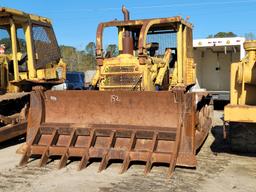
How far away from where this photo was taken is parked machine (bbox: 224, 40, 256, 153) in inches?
229

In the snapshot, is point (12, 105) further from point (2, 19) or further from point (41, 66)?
point (2, 19)

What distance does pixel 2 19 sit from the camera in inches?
348

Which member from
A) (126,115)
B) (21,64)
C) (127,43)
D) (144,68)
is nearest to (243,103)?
(126,115)

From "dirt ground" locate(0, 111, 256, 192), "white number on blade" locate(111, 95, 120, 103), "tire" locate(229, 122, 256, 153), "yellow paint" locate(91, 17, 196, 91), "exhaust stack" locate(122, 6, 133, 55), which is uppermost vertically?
"exhaust stack" locate(122, 6, 133, 55)

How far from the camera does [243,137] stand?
6844 mm

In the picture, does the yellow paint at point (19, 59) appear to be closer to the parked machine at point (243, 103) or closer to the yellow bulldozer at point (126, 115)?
the yellow bulldozer at point (126, 115)

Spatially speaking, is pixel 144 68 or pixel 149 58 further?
pixel 149 58

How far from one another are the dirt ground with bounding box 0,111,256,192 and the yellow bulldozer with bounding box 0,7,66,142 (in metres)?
1.72

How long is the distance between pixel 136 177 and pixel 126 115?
1273 mm

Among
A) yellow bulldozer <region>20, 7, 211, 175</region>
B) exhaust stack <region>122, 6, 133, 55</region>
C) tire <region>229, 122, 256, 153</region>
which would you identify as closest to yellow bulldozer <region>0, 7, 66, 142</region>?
yellow bulldozer <region>20, 7, 211, 175</region>

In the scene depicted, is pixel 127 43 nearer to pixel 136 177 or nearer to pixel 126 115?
pixel 126 115

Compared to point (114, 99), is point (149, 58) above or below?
above

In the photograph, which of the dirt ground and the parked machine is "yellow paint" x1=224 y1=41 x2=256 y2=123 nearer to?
the parked machine

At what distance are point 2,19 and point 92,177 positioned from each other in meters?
4.69
